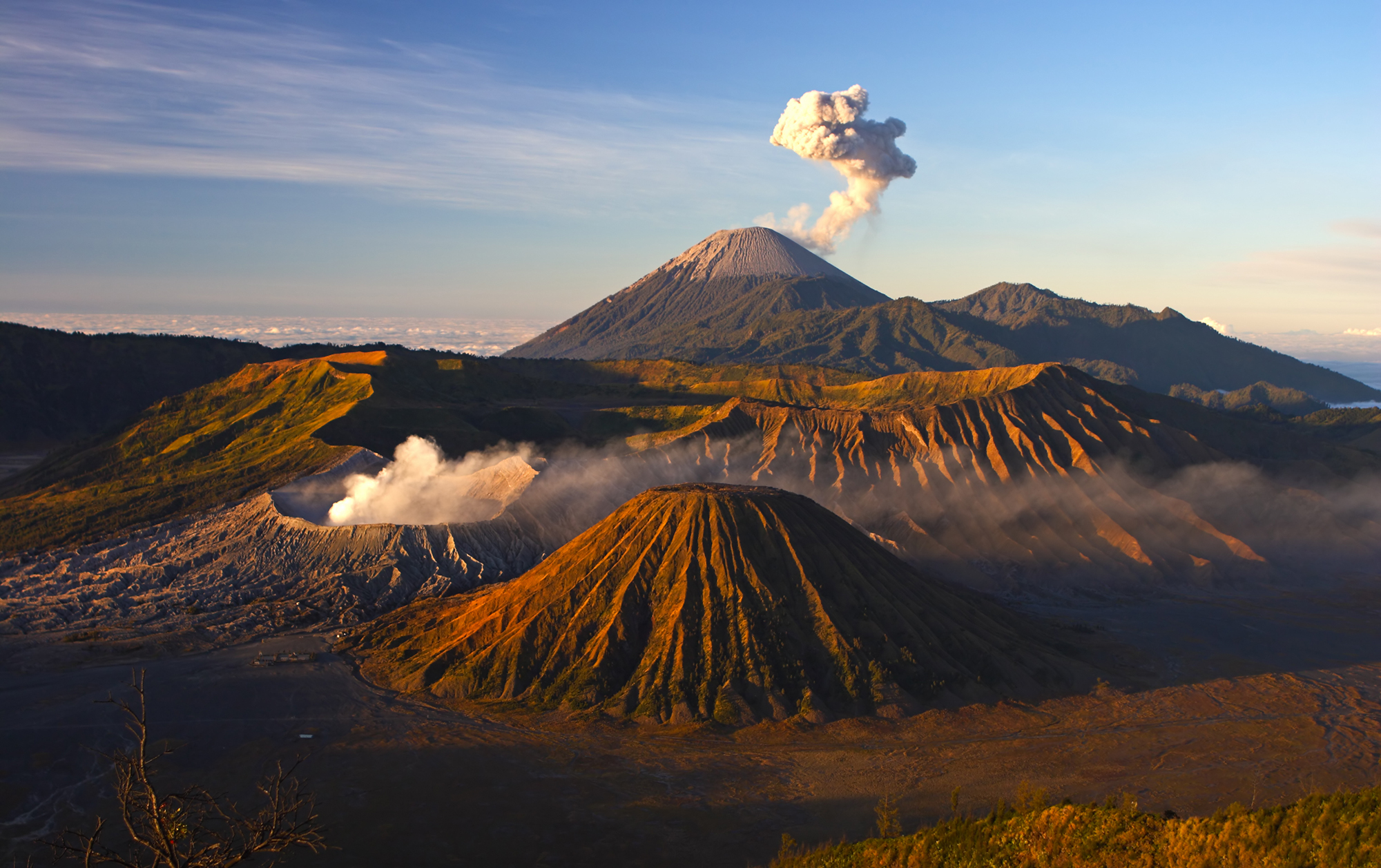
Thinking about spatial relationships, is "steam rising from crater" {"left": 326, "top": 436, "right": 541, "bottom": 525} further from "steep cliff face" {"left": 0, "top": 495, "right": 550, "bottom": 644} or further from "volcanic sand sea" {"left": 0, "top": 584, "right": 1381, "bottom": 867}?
"volcanic sand sea" {"left": 0, "top": 584, "right": 1381, "bottom": 867}

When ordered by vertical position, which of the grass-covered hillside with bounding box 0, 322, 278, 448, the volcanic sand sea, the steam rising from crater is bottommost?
the volcanic sand sea

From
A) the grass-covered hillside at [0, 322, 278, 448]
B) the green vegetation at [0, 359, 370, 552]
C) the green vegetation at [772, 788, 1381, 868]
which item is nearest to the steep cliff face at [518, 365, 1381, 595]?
the green vegetation at [0, 359, 370, 552]

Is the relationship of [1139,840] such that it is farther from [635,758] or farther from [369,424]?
[369,424]

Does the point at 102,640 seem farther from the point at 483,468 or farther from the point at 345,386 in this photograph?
the point at 345,386

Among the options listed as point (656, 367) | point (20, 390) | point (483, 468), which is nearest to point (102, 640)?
point (483, 468)

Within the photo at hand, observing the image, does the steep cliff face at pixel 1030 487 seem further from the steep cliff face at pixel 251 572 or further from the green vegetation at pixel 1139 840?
the green vegetation at pixel 1139 840

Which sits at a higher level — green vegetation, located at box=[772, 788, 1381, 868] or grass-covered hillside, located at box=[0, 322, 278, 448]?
grass-covered hillside, located at box=[0, 322, 278, 448]

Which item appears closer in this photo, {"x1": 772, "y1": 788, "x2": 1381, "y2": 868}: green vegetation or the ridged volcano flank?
{"x1": 772, "y1": 788, "x2": 1381, "y2": 868}: green vegetation
